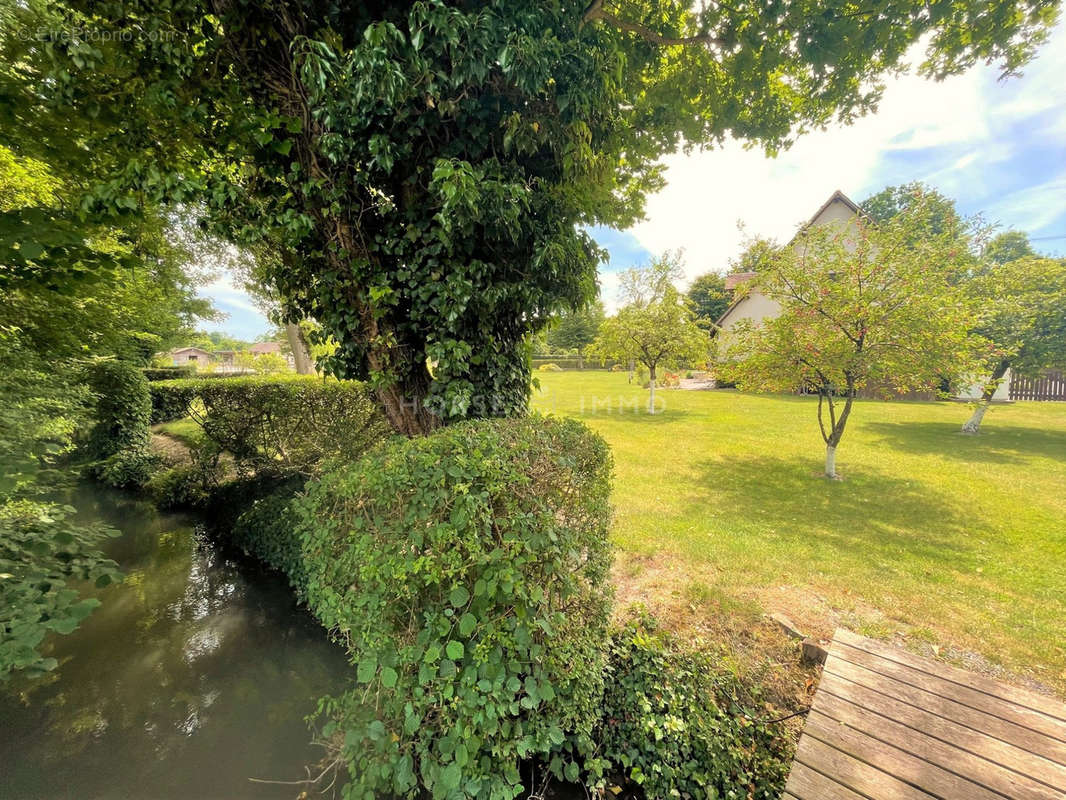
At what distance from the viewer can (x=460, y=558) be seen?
166 centimetres

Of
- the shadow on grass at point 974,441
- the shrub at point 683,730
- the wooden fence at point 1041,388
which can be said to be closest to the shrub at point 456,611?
the shrub at point 683,730

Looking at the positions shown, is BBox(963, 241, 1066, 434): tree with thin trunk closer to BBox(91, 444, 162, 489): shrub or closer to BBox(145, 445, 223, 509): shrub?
BBox(145, 445, 223, 509): shrub

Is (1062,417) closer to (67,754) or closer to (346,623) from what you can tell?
(346,623)

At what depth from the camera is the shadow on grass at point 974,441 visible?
7.95 m

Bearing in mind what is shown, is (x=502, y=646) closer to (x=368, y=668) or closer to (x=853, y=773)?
(x=368, y=668)

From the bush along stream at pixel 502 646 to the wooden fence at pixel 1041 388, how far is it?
22.0 metres

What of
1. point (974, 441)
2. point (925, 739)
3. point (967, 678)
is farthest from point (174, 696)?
point (974, 441)

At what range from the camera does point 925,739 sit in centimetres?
186

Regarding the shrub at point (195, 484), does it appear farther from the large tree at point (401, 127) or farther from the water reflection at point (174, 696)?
the large tree at point (401, 127)

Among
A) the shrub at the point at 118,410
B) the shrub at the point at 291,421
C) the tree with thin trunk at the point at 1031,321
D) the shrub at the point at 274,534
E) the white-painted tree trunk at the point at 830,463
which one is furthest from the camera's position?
the tree with thin trunk at the point at 1031,321

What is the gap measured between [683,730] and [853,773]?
82 cm

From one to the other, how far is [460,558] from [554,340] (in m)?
40.3

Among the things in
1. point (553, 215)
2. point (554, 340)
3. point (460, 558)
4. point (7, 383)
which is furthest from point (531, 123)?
point (554, 340)

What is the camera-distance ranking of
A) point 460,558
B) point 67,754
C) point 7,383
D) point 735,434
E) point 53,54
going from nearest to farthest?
1. point 460,558
2. point 53,54
3. point 67,754
4. point 7,383
5. point 735,434
